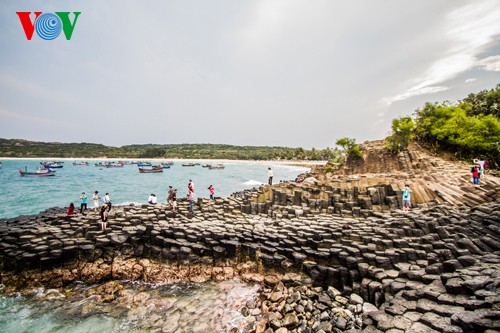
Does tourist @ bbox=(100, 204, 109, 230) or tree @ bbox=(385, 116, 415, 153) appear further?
tree @ bbox=(385, 116, 415, 153)

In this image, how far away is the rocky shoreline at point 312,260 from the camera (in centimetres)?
567

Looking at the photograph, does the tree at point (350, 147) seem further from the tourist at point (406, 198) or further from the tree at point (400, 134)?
the tourist at point (406, 198)

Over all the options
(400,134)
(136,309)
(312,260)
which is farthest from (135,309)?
(400,134)

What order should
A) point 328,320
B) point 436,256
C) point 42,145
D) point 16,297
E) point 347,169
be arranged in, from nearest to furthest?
point 328,320 < point 436,256 < point 16,297 < point 347,169 < point 42,145

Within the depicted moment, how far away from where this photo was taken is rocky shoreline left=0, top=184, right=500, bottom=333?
223 inches

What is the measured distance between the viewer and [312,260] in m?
8.88

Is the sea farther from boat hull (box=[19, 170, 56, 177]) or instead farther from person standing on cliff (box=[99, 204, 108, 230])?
boat hull (box=[19, 170, 56, 177])

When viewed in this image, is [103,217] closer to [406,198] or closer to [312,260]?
[312,260]

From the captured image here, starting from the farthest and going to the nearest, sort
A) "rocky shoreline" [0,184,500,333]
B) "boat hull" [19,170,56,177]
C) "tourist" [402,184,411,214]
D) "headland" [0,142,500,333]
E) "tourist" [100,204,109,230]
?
"boat hull" [19,170,56,177] < "tourist" [402,184,411,214] < "tourist" [100,204,109,230] < "headland" [0,142,500,333] < "rocky shoreline" [0,184,500,333]

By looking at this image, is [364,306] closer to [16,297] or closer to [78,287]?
[78,287]

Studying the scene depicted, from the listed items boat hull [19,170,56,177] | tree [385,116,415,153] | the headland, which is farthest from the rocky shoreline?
boat hull [19,170,56,177]

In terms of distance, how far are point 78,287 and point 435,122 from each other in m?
36.1

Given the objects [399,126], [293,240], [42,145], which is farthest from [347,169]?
[42,145]

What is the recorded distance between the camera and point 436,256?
779cm
